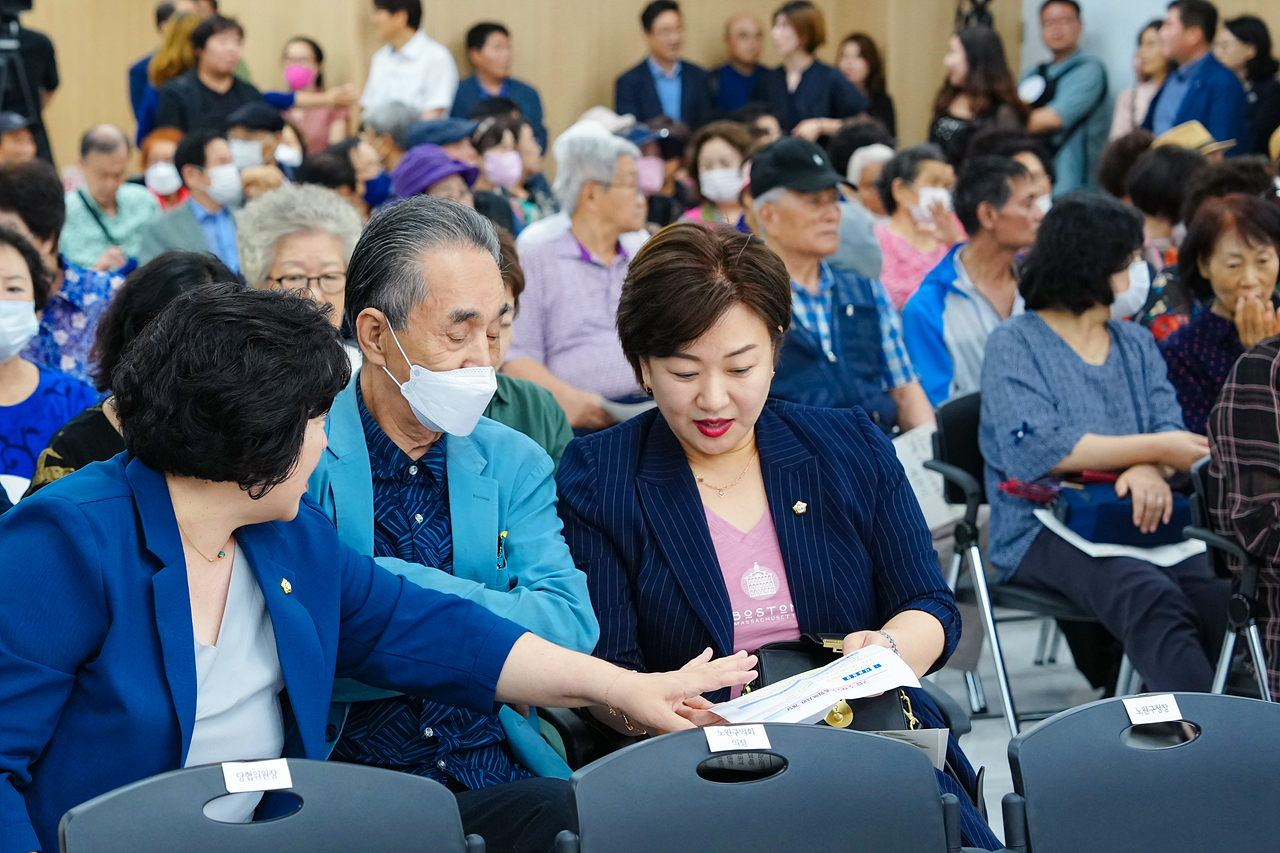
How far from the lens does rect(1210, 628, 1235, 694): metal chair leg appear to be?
126 inches

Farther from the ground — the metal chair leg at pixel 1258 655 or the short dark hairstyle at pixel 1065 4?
the short dark hairstyle at pixel 1065 4

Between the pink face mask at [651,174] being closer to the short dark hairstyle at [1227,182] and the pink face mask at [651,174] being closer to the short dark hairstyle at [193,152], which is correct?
the short dark hairstyle at [193,152]

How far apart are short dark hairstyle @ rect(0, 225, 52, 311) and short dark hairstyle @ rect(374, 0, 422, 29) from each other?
5531 mm

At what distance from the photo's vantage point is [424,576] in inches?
82.7

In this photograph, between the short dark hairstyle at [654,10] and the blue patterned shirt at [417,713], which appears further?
the short dark hairstyle at [654,10]

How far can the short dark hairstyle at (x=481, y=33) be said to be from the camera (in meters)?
8.89

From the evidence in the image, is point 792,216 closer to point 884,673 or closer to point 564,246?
point 564,246

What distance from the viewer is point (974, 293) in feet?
15.4

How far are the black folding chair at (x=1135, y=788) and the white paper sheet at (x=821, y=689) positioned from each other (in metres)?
0.26

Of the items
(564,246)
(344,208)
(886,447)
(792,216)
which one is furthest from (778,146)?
(886,447)

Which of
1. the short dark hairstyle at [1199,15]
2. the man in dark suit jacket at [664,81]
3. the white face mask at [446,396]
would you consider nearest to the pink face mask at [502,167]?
the man in dark suit jacket at [664,81]

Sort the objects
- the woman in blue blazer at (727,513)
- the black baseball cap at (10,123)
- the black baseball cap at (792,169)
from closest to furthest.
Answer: the woman in blue blazer at (727,513) → the black baseball cap at (792,169) → the black baseball cap at (10,123)

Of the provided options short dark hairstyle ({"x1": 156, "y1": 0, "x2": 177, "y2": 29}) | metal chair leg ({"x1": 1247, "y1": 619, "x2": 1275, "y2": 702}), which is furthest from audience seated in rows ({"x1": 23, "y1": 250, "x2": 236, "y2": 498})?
short dark hairstyle ({"x1": 156, "y1": 0, "x2": 177, "y2": 29})

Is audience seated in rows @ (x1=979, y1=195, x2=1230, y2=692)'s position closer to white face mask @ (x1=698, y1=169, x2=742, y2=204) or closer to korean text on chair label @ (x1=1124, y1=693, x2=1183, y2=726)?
korean text on chair label @ (x1=1124, y1=693, x2=1183, y2=726)
